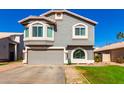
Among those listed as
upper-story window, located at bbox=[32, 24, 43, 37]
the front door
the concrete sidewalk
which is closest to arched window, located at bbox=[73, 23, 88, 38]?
upper-story window, located at bbox=[32, 24, 43, 37]

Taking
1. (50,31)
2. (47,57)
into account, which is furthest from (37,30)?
(47,57)

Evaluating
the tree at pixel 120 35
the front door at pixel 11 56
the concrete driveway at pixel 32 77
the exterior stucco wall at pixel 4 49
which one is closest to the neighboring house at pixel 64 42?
the concrete driveway at pixel 32 77

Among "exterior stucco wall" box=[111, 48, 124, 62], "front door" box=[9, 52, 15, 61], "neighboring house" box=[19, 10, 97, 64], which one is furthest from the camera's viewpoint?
"front door" box=[9, 52, 15, 61]

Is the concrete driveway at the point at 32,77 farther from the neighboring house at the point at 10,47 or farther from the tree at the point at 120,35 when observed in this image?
the tree at the point at 120,35

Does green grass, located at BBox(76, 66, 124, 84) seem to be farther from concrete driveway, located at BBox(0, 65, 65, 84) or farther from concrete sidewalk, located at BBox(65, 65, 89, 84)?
concrete driveway, located at BBox(0, 65, 65, 84)

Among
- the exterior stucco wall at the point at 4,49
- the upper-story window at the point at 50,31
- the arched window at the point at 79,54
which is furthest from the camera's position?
the exterior stucco wall at the point at 4,49

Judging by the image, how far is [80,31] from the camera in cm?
3138

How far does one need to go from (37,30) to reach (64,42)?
164 inches

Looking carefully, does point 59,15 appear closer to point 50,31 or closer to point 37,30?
point 50,31

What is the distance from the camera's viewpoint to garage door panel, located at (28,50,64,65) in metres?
31.4

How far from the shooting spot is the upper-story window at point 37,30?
98.4ft
